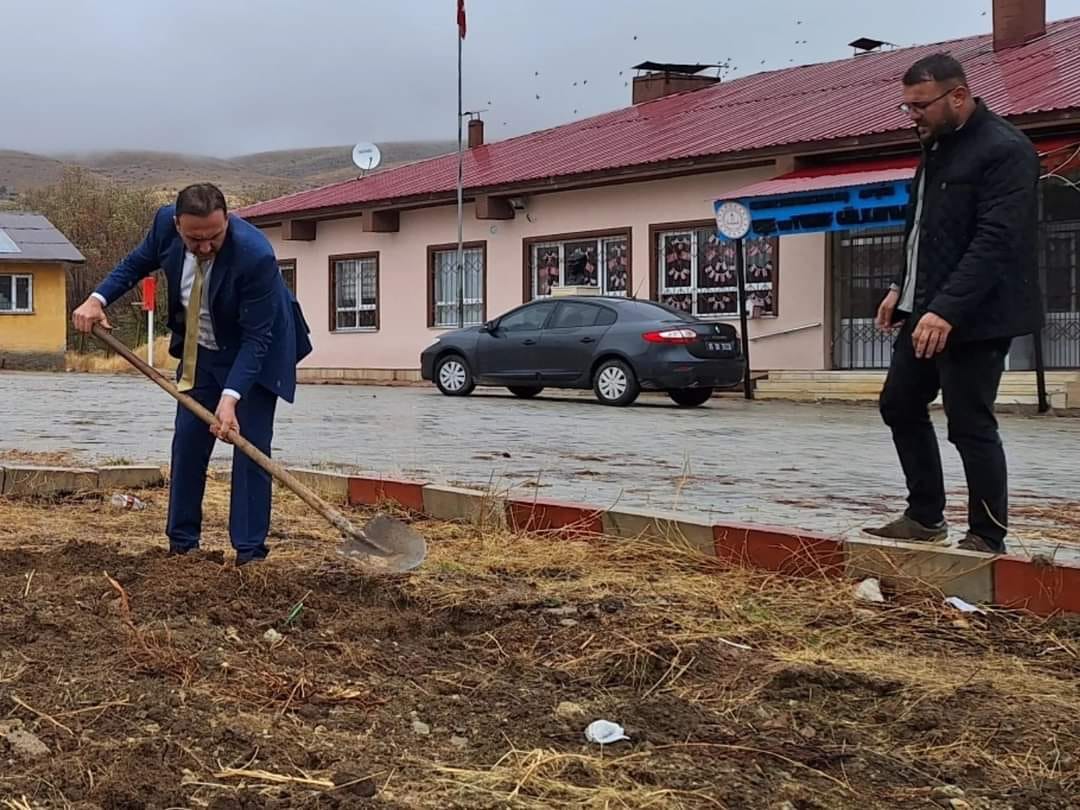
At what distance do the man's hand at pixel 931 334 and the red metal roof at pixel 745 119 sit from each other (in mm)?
12502

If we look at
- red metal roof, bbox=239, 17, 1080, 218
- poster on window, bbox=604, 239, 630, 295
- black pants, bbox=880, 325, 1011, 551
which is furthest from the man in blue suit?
poster on window, bbox=604, 239, 630, 295

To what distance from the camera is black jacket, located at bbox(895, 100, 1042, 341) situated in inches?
182

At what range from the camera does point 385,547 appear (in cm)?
500

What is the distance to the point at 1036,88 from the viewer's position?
17.6m

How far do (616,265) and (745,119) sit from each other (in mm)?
3215

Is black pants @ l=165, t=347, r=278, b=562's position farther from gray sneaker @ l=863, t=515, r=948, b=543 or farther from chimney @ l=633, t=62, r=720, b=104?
chimney @ l=633, t=62, r=720, b=104

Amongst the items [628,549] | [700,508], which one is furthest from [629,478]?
[628,549]

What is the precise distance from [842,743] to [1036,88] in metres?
16.5

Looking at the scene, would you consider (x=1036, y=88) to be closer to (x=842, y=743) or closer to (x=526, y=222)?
(x=526, y=222)

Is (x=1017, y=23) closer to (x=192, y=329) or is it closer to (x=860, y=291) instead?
(x=860, y=291)

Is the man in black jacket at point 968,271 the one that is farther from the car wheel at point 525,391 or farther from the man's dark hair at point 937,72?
the car wheel at point 525,391

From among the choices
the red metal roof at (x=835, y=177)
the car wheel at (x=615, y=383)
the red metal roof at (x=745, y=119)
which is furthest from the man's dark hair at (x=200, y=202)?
the red metal roof at (x=745, y=119)

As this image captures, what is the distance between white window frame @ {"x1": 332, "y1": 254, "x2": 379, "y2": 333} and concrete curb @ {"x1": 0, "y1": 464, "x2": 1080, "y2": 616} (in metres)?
19.4

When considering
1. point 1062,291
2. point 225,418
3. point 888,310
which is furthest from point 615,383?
point 225,418
